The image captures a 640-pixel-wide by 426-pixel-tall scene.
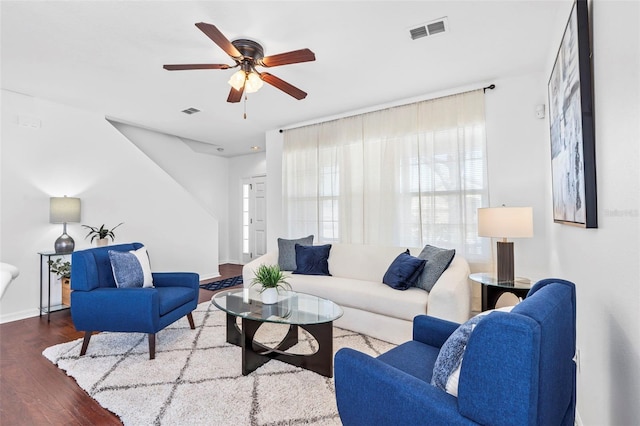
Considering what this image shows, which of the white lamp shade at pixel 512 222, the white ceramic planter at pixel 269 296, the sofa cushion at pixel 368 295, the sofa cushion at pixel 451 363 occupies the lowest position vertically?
the sofa cushion at pixel 368 295

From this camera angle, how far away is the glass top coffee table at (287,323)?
2.13 metres

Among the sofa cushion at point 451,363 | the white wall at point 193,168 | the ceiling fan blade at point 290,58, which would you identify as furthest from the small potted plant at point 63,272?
the sofa cushion at point 451,363

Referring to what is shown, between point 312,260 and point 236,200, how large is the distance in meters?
3.98

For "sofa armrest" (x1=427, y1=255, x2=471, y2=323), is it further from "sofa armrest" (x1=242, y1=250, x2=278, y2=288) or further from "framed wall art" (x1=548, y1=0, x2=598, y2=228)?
"sofa armrest" (x1=242, y1=250, x2=278, y2=288)

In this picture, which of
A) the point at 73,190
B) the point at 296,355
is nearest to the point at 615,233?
the point at 296,355

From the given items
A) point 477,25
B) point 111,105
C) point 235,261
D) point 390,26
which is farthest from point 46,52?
point 235,261

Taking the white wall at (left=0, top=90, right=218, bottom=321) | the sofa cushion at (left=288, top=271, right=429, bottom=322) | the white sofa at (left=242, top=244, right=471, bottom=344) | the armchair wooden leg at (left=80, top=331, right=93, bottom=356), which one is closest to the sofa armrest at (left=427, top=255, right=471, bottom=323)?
the white sofa at (left=242, top=244, right=471, bottom=344)

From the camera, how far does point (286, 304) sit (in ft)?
8.14

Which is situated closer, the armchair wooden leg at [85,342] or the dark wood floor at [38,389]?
the dark wood floor at [38,389]

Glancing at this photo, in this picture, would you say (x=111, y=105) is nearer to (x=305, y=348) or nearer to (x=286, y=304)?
(x=286, y=304)

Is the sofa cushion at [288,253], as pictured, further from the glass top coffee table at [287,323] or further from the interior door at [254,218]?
the interior door at [254,218]

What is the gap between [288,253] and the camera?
3.97 meters

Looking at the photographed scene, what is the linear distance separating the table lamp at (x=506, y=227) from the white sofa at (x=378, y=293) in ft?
1.07

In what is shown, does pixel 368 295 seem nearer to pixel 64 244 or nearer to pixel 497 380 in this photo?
pixel 497 380
